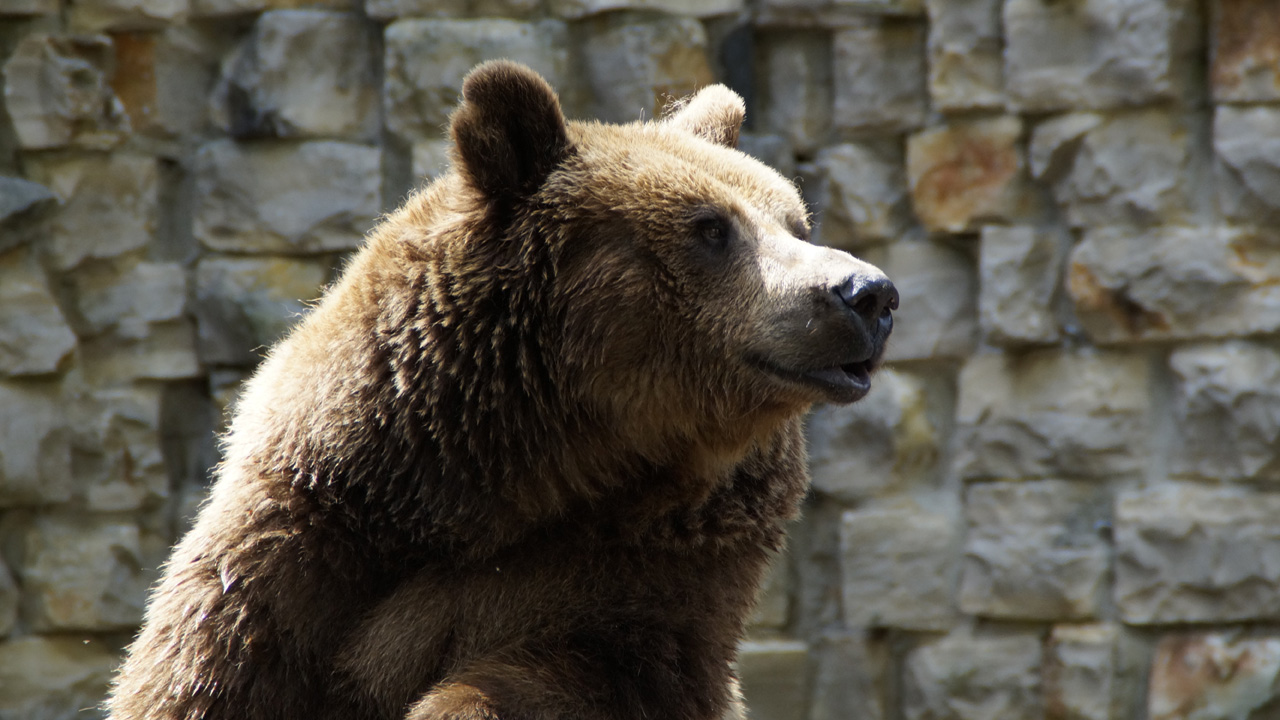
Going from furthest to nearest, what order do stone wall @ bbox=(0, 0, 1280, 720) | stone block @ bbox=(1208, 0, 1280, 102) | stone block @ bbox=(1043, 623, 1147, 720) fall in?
stone block @ bbox=(1043, 623, 1147, 720) → stone wall @ bbox=(0, 0, 1280, 720) → stone block @ bbox=(1208, 0, 1280, 102)

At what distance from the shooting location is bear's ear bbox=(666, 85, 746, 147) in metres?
2.76

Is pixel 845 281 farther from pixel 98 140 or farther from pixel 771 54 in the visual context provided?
pixel 98 140

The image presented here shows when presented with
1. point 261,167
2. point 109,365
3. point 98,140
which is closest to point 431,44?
point 261,167

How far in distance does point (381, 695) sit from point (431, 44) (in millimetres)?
2838

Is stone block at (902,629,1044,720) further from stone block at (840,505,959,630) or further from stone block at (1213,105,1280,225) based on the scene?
stone block at (1213,105,1280,225)

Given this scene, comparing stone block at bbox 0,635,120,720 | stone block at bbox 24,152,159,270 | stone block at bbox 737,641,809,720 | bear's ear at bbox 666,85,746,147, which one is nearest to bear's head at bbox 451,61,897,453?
bear's ear at bbox 666,85,746,147

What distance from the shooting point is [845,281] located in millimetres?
2289

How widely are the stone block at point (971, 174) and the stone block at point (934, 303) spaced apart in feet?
0.37

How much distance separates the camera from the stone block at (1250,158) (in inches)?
157

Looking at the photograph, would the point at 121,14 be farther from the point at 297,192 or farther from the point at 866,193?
the point at 866,193

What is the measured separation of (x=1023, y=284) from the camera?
4.30 metres

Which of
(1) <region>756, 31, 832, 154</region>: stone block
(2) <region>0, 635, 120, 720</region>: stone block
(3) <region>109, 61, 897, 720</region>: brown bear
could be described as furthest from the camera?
(1) <region>756, 31, 832, 154</region>: stone block

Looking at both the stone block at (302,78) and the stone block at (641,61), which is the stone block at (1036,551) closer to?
the stone block at (641,61)

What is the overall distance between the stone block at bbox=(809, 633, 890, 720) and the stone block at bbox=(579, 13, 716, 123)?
1999 millimetres
